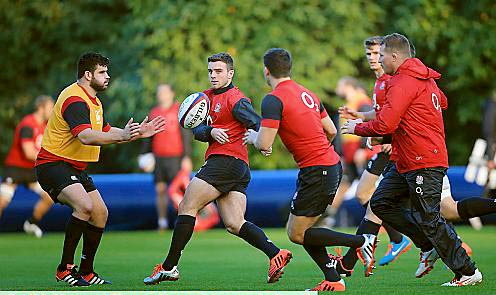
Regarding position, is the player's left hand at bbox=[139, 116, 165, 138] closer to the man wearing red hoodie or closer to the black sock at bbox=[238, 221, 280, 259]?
the black sock at bbox=[238, 221, 280, 259]

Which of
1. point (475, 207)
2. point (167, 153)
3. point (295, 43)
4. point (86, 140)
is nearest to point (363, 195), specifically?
point (475, 207)

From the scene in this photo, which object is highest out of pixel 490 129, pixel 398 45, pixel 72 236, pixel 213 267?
pixel 398 45

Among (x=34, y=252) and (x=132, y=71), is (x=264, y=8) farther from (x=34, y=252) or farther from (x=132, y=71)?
(x=34, y=252)

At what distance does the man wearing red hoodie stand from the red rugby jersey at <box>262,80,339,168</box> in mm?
280

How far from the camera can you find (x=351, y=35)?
2291cm

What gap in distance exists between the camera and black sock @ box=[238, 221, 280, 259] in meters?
10.3

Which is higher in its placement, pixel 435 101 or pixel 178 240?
pixel 435 101

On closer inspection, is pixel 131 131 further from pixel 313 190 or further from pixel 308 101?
pixel 313 190

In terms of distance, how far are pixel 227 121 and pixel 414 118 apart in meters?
1.84

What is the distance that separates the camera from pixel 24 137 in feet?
59.4

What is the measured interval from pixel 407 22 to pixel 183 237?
1323cm

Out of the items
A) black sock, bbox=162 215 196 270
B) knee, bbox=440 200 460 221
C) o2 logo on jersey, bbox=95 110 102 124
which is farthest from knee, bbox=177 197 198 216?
knee, bbox=440 200 460 221

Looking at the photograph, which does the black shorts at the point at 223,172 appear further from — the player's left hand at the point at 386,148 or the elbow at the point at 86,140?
the player's left hand at the point at 386,148

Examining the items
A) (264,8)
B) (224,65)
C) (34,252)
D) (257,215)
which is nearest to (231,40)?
(264,8)
